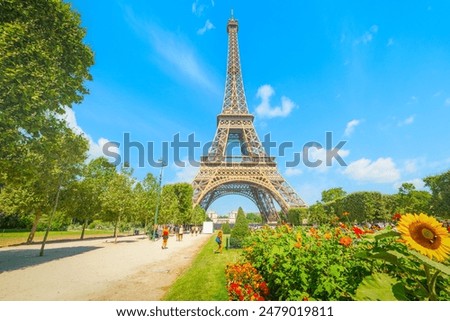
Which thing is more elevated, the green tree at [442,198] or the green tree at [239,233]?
the green tree at [442,198]

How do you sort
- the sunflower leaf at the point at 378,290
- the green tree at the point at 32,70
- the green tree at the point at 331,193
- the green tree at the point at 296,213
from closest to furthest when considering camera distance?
1. the sunflower leaf at the point at 378,290
2. the green tree at the point at 32,70
3. the green tree at the point at 296,213
4. the green tree at the point at 331,193

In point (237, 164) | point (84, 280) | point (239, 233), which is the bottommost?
point (84, 280)

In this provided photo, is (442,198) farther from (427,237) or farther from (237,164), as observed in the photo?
(427,237)

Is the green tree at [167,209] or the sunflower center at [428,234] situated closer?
the sunflower center at [428,234]

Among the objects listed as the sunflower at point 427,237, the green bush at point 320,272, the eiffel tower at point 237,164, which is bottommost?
the green bush at point 320,272

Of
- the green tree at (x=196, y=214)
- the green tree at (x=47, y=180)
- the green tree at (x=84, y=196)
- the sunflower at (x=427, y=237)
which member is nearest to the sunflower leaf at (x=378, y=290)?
the sunflower at (x=427, y=237)

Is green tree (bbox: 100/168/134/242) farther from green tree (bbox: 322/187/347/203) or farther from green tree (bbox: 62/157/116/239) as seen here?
green tree (bbox: 322/187/347/203)

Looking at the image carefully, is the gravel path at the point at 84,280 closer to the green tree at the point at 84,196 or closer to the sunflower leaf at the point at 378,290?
the sunflower leaf at the point at 378,290

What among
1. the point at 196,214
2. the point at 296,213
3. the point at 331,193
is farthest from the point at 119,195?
the point at 331,193
